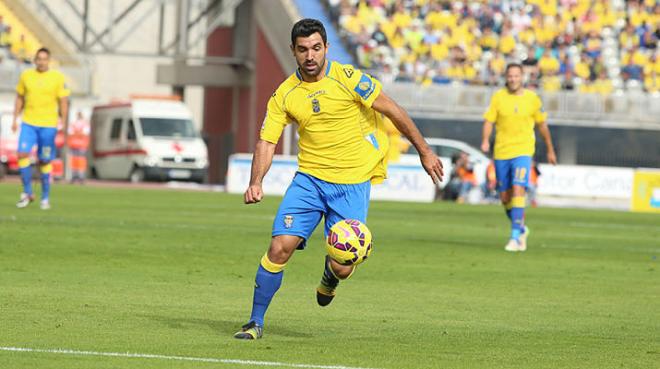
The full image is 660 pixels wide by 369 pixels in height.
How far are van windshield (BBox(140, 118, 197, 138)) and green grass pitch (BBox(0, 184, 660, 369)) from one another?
23795mm

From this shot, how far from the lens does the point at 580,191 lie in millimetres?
41344

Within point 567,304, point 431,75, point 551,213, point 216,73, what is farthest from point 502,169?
point 216,73

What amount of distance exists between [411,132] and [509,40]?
37.8m

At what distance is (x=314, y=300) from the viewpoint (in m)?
12.0

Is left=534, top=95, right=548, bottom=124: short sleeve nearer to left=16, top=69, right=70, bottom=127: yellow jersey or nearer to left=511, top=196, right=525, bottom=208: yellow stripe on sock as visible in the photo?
left=511, top=196, right=525, bottom=208: yellow stripe on sock

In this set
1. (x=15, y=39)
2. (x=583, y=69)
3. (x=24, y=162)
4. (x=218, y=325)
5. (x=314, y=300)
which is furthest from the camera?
(x=15, y=39)

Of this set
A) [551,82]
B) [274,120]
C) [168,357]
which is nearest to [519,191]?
[274,120]

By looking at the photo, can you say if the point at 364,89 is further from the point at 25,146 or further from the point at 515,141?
the point at 25,146

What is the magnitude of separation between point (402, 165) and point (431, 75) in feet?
25.6

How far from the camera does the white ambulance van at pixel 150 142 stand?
4622cm

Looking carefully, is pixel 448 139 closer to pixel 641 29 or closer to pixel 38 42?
pixel 641 29

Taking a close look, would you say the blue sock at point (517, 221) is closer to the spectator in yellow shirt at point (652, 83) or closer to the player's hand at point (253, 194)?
the player's hand at point (253, 194)

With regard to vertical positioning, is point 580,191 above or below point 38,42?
below

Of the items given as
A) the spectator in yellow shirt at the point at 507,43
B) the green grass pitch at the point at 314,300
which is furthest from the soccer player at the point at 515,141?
the spectator in yellow shirt at the point at 507,43
